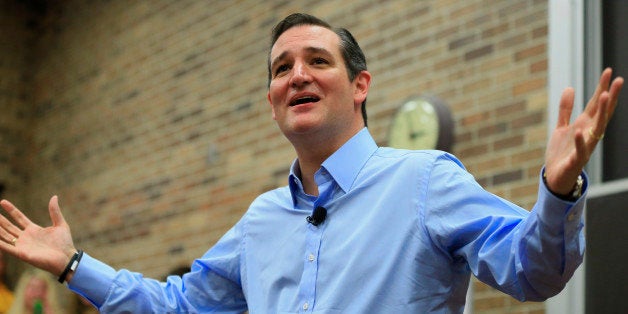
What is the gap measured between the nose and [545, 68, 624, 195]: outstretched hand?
0.89m

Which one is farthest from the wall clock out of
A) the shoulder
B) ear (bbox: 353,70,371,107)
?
the shoulder

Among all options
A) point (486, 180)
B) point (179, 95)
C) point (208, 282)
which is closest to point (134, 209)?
point (179, 95)

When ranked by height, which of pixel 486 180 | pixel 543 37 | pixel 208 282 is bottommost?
pixel 486 180

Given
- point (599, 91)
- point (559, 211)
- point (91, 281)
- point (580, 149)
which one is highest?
point (599, 91)

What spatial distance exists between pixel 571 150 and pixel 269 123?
493 cm

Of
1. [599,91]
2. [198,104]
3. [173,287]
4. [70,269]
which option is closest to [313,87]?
[173,287]

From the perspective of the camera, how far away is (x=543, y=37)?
5160 millimetres

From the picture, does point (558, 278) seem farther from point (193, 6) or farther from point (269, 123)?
point (193, 6)

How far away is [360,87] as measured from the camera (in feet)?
9.96

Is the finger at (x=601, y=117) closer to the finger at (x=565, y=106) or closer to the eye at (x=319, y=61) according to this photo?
the finger at (x=565, y=106)

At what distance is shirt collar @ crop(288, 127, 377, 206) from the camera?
108 inches

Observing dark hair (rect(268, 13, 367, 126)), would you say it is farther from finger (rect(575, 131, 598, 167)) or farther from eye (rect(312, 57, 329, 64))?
finger (rect(575, 131, 598, 167))

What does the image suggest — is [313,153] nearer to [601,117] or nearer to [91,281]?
[91,281]

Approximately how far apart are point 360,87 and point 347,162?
349mm
